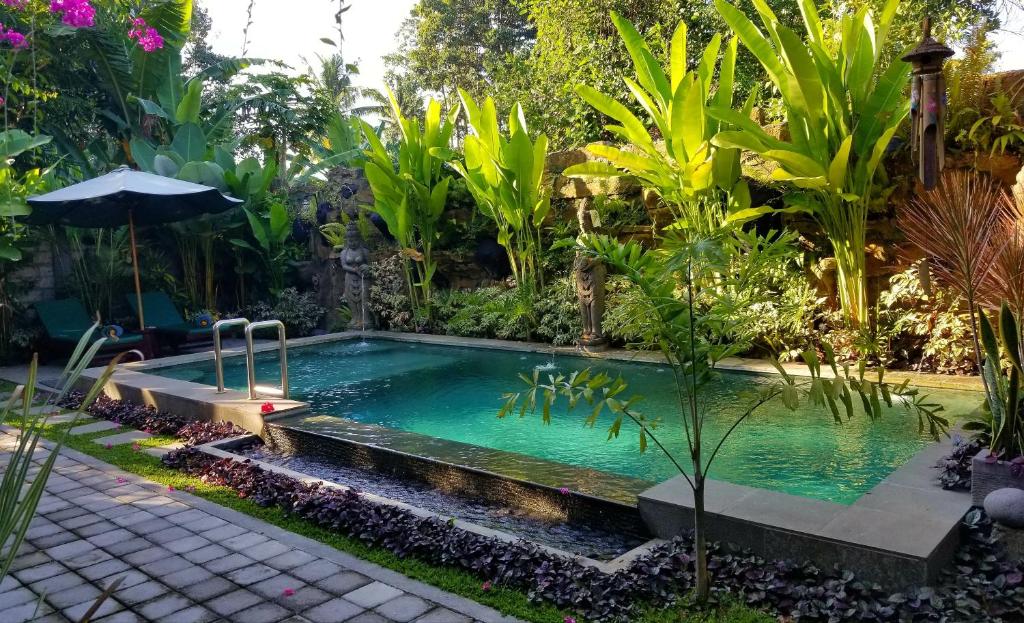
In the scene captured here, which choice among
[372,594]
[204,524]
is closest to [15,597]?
[204,524]

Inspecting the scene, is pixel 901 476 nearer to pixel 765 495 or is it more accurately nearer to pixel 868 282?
pixel 765 495

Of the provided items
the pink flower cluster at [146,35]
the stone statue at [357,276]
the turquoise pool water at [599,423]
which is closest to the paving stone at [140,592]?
the turquoise pool water at [599,423]

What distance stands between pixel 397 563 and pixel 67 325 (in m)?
8.13

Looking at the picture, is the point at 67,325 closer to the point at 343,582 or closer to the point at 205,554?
the point at 205,554

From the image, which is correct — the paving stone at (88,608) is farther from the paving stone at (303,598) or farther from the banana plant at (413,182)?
the banana plant at (413,182)

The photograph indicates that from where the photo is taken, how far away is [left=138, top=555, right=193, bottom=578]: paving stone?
3008mm

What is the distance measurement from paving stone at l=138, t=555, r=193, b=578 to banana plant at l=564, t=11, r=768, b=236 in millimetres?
5120

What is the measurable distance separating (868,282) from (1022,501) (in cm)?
494

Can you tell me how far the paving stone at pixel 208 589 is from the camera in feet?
9.13

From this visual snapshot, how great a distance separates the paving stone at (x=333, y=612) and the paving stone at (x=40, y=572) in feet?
3.99

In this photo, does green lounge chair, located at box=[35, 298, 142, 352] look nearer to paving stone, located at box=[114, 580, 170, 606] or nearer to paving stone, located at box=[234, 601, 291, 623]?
paving stone, located at box=[114, 580, 170, 606]

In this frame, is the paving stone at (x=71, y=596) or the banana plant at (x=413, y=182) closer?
the paving stone at (x=71, y=596)

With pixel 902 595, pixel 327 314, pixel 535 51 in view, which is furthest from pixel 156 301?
pixel 902 595

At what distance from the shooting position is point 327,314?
12.0 metres
